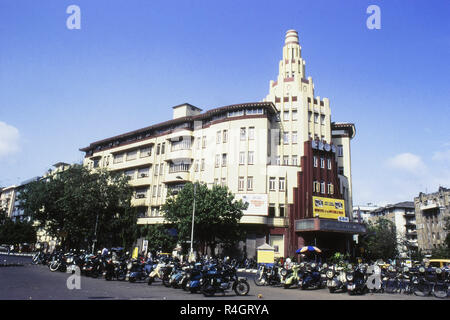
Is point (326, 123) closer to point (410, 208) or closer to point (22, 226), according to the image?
point (410, 208)

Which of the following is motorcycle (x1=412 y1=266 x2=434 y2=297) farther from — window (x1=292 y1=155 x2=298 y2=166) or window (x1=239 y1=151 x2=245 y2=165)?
window (x1=292 y1=155 x2=298 y2=166)

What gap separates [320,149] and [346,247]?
13.1 m

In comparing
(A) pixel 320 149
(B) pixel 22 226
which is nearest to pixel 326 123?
(A) pixel 320 149

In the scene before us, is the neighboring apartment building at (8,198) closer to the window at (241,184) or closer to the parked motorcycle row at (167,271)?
the window at (241,184)

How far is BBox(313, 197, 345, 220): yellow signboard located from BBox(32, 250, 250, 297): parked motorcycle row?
83.3 feet

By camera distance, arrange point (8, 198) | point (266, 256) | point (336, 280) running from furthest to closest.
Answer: point (8, 198), point (266, 256), point (336, 280)

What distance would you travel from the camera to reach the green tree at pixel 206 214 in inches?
1313

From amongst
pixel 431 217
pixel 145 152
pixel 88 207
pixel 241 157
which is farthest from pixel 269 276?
pixel 431 217

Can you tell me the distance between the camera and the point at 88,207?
41188mm

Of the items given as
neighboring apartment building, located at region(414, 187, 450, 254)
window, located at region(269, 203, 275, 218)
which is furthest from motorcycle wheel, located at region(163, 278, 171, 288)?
neighboring apartment building, located at region(414, 187, 450, 254)

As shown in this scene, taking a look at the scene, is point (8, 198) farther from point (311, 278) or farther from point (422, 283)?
point (422, 283)

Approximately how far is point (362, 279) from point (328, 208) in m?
27.2

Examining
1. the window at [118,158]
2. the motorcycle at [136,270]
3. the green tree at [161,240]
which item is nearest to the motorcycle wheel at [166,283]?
the motorcycle at [136,270]

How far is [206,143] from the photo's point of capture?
46625 millimetres
